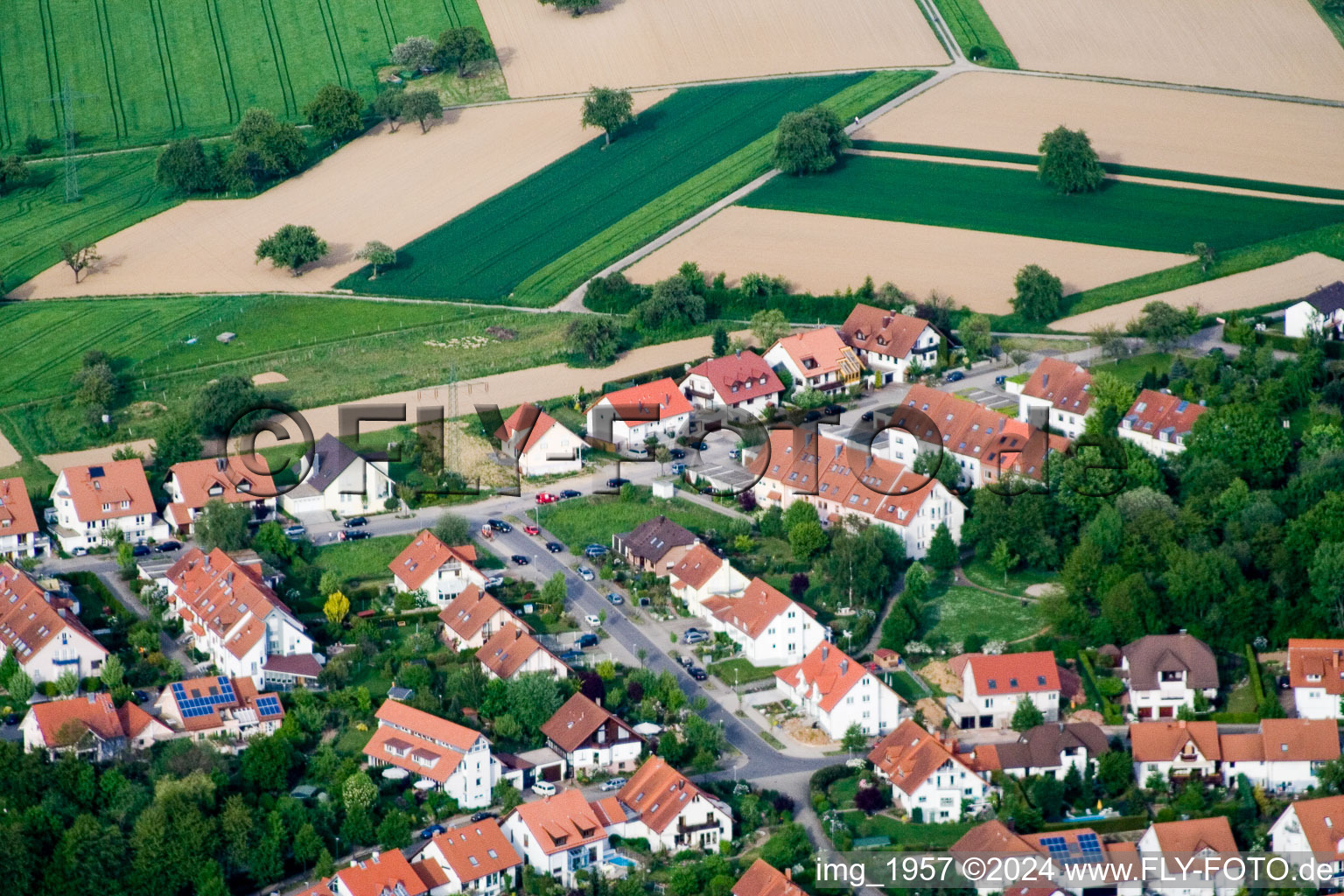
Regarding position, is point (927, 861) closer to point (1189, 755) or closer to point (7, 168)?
point (1189, 755)

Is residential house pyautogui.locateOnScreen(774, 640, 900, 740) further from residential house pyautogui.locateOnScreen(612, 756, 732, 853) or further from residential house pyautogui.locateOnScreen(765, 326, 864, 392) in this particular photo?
residential house pyautogui.locateOnScreen(765, 326, 864, 392)

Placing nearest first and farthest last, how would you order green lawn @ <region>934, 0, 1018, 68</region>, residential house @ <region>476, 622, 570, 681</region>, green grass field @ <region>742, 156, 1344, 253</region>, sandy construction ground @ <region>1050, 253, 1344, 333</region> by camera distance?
residential house @ <region>476, 622, 570, 681</region>, sandy construction ground @ <region>1050, 253, 1344, 333</region>, green grass field @ <region>742, 156, 1344, 253</region>, green lawn @ <region>934, 0, 1018, 68</region>

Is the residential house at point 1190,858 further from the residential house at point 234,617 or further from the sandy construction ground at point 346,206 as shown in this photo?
the sandy construction ground at point 346,206

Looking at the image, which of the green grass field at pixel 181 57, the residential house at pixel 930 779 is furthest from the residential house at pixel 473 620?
the green grass field at pixel 181 57

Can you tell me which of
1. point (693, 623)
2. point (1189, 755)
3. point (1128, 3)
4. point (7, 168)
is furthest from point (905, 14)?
point (1189, 755)

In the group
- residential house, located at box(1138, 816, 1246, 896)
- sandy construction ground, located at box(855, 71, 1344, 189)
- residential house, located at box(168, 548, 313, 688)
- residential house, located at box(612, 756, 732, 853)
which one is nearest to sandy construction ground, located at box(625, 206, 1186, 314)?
sandy construction ground, located at box(855, 71, 1344, 189)
